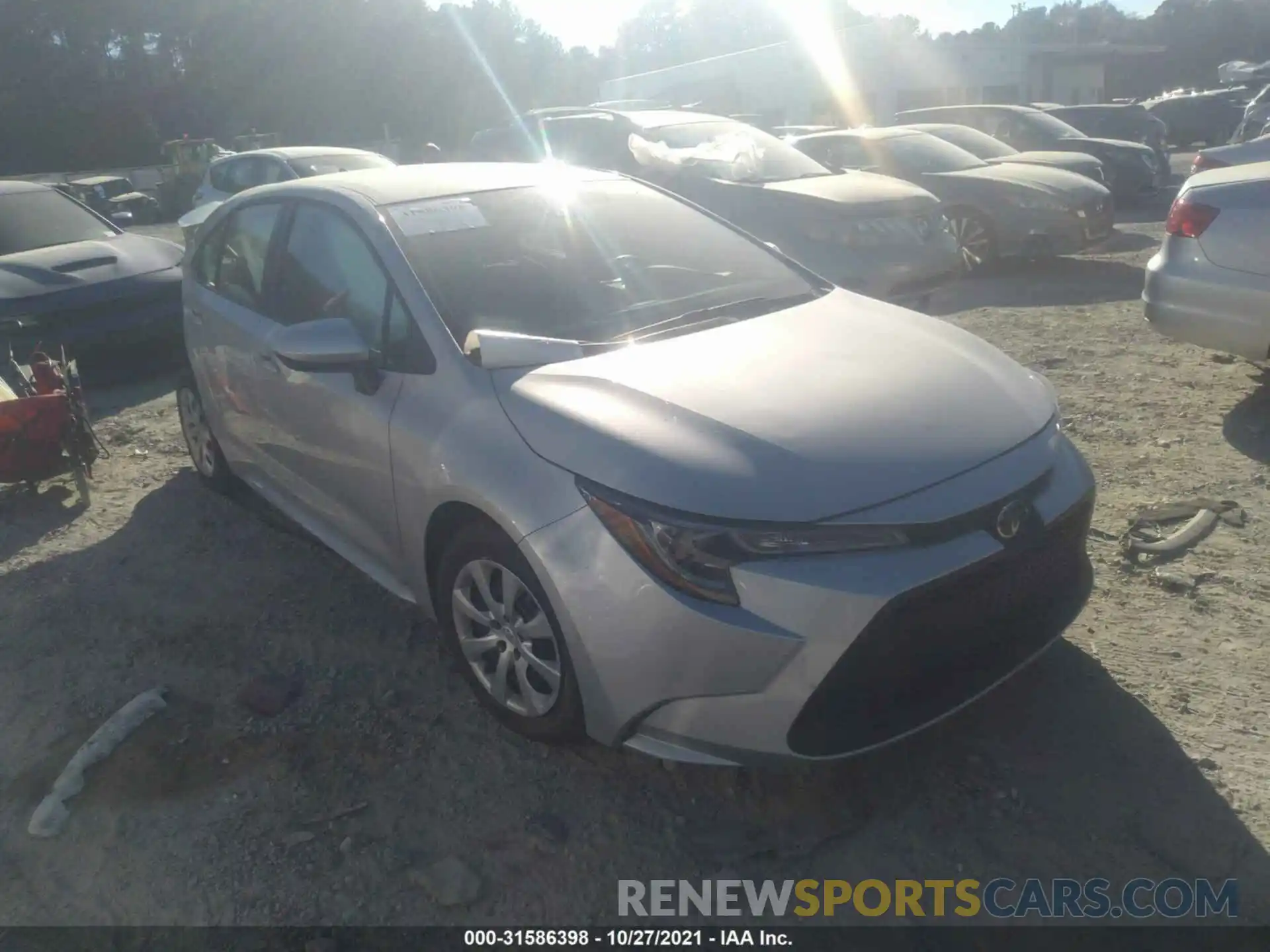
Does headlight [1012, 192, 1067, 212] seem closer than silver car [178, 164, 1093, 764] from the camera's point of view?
No

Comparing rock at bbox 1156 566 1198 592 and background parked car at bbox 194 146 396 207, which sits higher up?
background parked car at bbox 194 146 396 207

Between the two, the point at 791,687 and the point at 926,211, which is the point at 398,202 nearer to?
the point at 791,687

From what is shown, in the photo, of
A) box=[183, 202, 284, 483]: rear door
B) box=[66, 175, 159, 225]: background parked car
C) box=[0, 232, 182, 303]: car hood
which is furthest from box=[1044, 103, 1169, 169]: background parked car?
box=[66, 175, 159, 225]: background parked car

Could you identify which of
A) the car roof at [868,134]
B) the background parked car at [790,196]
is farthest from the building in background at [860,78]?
the background parked car at [790,196]

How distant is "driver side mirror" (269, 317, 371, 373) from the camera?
10.6 feet

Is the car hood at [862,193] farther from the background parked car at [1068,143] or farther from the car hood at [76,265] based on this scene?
the background parked car at [1068,143]

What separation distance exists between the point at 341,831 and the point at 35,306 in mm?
5848

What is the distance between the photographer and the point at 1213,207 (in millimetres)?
5258

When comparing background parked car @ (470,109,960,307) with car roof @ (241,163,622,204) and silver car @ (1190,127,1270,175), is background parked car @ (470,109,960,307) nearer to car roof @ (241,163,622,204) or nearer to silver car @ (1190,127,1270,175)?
silver car @ (1190,127,1270,175)

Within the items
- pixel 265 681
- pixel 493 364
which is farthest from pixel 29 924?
pixel 493 364

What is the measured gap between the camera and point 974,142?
12547 millimetres

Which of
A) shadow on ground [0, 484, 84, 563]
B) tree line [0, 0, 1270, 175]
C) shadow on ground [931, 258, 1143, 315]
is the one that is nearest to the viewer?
shadow on ground [0, 484, 84, 563]

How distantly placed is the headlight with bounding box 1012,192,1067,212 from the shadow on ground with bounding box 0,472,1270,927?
23.6ft

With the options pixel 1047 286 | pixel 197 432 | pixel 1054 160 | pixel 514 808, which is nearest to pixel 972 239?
pixel 1047 286
